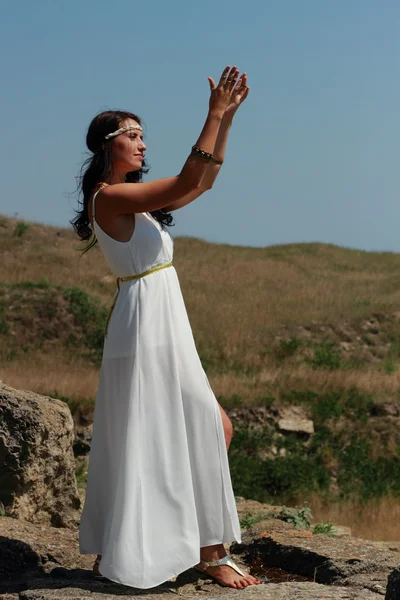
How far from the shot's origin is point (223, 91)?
4.45 m

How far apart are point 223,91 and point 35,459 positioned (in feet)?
9.64

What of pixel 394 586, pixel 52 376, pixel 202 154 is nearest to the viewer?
pixel 394 586

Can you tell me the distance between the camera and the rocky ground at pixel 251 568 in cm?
461

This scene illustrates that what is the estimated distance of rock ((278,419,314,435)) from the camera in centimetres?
1694

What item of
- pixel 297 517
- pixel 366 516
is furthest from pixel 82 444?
pixel 297 517

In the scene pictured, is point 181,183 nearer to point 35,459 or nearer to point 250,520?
point 35,459

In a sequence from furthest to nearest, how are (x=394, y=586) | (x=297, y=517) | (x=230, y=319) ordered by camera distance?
(x=230, y=319) → (x=297, y=517) → (x=394, y=586)

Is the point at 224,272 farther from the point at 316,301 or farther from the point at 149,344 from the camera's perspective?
the point at 149,344

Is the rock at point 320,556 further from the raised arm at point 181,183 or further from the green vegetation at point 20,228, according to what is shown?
the green vegetation at point 20,228

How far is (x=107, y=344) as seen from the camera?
4.80 meters

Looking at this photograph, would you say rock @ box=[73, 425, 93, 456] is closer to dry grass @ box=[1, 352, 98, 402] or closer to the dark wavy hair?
dry grass @ box=[1, 352, 98, 402]

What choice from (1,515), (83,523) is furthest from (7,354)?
(83,523)

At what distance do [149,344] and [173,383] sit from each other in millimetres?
229

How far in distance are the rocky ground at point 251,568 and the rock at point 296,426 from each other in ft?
34.1
